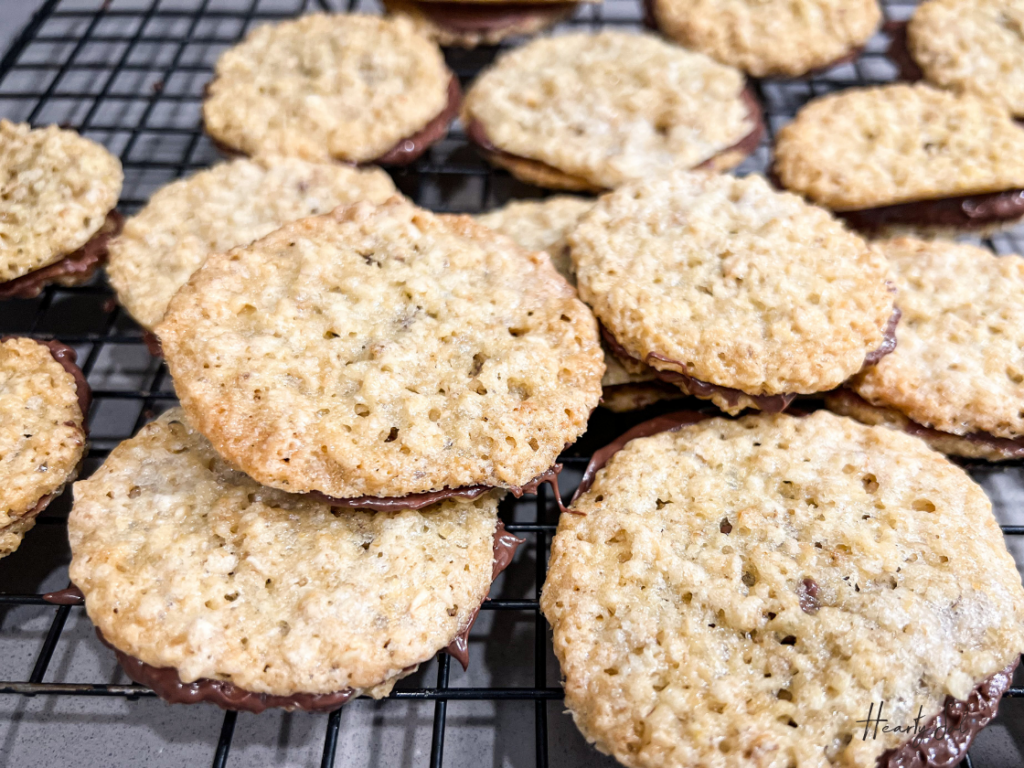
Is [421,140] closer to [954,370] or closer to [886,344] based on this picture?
[886,344]

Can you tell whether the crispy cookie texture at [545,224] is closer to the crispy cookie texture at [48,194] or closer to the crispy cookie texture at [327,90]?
the crispy cookie texture at [327,90]

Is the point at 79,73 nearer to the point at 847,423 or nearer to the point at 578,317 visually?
the point at 578,317

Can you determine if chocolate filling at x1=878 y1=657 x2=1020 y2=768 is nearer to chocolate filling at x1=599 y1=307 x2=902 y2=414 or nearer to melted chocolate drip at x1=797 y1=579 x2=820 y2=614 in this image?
melted chocolate drip at x1=797 y1=579 x2=820 y2=614

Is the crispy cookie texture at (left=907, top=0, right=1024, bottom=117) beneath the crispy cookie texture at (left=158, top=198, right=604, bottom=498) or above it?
above

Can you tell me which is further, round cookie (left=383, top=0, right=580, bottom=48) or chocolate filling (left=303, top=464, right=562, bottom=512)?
round cookie (left=383, top=0, right=580, bottom=48)

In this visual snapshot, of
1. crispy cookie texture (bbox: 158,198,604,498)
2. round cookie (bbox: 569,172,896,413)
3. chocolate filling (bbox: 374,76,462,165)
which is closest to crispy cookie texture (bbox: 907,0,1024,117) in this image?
round cookie (bbox: 569,172,896,413)

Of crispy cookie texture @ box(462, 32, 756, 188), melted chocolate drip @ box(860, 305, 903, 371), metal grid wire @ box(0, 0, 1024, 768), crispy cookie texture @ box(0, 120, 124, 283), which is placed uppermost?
crispy cookie texture @ box(462, 32, 756, 188)

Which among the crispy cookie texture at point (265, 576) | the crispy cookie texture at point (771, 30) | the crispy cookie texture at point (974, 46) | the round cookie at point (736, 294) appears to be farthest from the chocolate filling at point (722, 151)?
the crispy cookie texture at point (265, 576)
